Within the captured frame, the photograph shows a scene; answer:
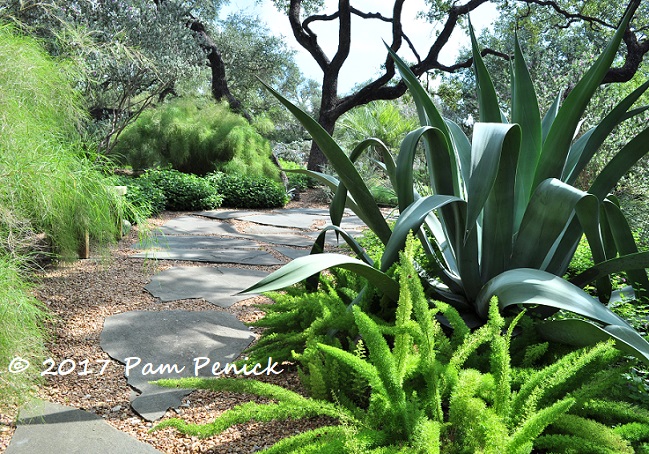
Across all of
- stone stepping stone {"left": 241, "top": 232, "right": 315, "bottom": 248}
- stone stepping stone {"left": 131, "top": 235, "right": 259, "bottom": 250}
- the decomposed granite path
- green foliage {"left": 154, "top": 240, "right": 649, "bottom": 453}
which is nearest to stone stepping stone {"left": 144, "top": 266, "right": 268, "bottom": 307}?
the decomposed granite path

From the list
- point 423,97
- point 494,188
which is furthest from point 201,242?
point 494,188

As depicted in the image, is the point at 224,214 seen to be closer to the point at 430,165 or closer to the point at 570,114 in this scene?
the point at 430,165

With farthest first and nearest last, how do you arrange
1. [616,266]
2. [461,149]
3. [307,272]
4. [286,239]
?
[286,239]
[461,149]
[616,266]
[307,272]

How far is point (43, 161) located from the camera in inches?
87.0

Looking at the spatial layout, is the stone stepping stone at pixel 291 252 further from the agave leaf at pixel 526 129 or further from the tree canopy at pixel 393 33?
the tree canopy at pixel 393 33

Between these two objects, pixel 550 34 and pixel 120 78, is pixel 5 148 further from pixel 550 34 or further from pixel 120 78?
pixel 550 34

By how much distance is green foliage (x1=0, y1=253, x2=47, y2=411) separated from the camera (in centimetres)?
165

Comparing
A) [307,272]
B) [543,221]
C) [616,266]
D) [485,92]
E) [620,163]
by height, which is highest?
[485,92]

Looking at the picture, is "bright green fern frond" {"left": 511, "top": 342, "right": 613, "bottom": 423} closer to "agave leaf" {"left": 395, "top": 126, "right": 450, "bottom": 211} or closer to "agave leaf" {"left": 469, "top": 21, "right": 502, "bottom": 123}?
"agave leaf" {"left": 395, "top": 126, "right": 450, "bottom": 211}

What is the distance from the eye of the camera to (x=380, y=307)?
217cm

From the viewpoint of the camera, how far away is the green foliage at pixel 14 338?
5.41 ft

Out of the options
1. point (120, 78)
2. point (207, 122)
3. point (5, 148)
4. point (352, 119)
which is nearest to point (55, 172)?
point (5, 148)

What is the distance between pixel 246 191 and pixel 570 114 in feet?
22.6

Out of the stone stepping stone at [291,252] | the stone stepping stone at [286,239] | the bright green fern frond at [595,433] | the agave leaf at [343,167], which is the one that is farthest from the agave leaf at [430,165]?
the stone stepping stone at [286,239]
